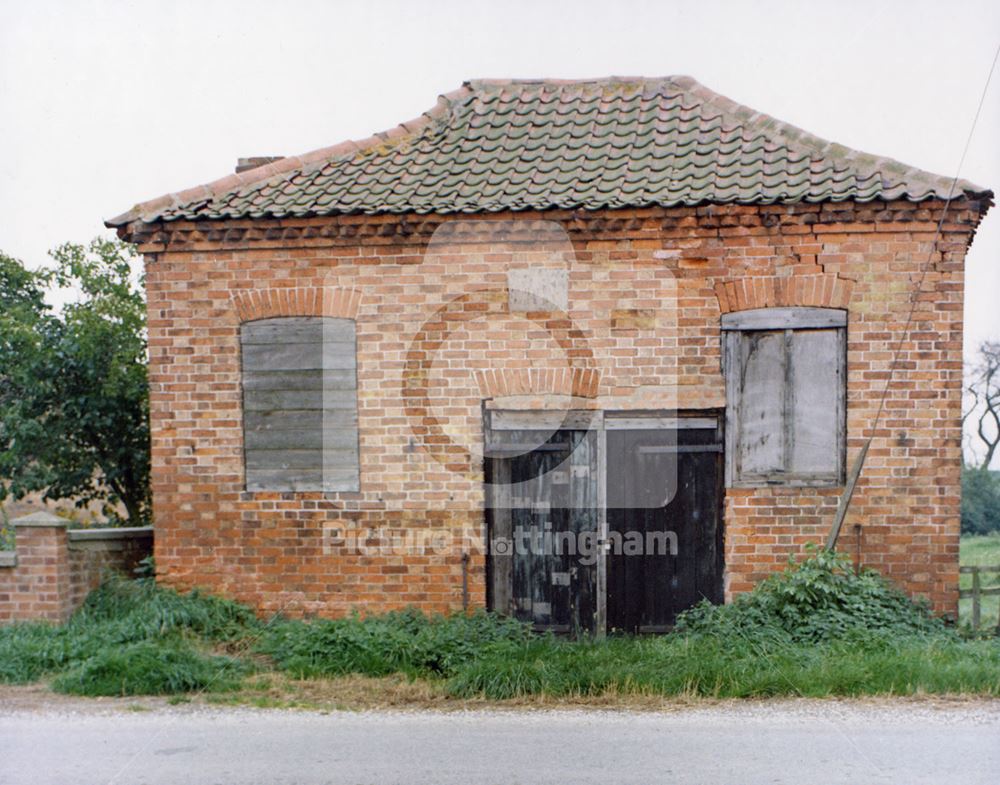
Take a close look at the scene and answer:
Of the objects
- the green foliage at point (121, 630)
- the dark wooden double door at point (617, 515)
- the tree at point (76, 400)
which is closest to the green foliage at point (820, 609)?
the dark wooden double door at point (617, 515)

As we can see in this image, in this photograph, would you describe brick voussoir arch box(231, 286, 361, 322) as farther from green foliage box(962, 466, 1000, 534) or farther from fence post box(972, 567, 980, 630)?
green foliage box(962, 466, 1000, 534)

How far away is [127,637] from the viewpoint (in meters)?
7.89

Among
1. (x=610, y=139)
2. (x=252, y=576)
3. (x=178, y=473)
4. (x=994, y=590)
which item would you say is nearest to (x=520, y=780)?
(x=252, y=576)

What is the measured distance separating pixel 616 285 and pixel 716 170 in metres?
1.57

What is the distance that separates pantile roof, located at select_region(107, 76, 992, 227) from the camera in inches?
328

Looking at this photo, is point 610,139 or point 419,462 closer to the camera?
point 419,462

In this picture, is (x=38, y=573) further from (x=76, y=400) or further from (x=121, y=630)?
(x=76, y=400)

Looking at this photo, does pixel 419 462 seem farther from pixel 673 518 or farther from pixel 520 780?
pixel 520 780

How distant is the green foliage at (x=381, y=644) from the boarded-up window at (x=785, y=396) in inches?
112

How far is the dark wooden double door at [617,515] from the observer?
27.9 ft

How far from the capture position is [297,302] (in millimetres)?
8719

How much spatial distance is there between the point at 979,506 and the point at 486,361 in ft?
46.4

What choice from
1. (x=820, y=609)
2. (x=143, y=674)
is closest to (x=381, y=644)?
(x=143, y=674)

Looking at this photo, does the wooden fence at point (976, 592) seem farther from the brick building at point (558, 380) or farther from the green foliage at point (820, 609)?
the green foliage at point (820, 609)
